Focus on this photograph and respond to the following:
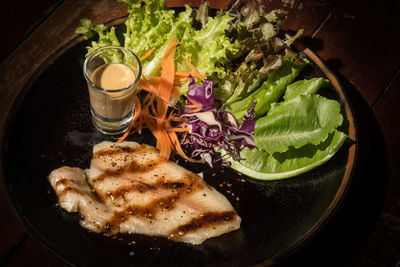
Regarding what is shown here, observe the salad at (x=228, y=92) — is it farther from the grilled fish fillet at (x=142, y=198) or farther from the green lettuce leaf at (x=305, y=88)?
the grilled fish fillet at (x=142, y=198)

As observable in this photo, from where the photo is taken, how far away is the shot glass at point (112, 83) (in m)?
2.82

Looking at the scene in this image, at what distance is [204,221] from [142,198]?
413 mm

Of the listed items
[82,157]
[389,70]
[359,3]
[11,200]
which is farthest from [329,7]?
[11,200]

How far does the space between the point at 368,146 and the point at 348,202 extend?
487mm

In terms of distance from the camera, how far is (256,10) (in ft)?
9.53

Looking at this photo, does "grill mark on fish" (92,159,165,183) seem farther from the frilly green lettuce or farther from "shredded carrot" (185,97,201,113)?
the frilly green lettuce

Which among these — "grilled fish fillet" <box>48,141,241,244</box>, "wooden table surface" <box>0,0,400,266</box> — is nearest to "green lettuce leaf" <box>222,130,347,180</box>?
"grilled fish fillet" <box>48,141,241,244</box>

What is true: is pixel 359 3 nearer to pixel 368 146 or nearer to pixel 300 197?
pixel 368 146

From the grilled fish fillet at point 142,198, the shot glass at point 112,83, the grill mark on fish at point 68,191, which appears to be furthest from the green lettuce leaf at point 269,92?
the grill mark on fish at point 68,191

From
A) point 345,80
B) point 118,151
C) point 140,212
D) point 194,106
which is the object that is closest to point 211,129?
point 194,106

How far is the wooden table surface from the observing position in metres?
2.96

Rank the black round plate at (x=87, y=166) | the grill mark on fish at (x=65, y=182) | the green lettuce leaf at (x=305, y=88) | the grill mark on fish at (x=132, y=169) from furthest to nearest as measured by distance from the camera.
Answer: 1. the green lettuce leaf at (x=305, y=88)
2. the grill mark on fish at (x=132, y=169)
3. the grill mark on fish at (x=65, y=182)
4. the black round plate at (x=87, y=166)

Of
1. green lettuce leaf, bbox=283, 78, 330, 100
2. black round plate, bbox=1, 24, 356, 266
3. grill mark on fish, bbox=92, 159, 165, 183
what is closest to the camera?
black round plate, bbox=1, 24, 356, 266

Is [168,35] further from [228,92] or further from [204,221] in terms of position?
[204,221]
